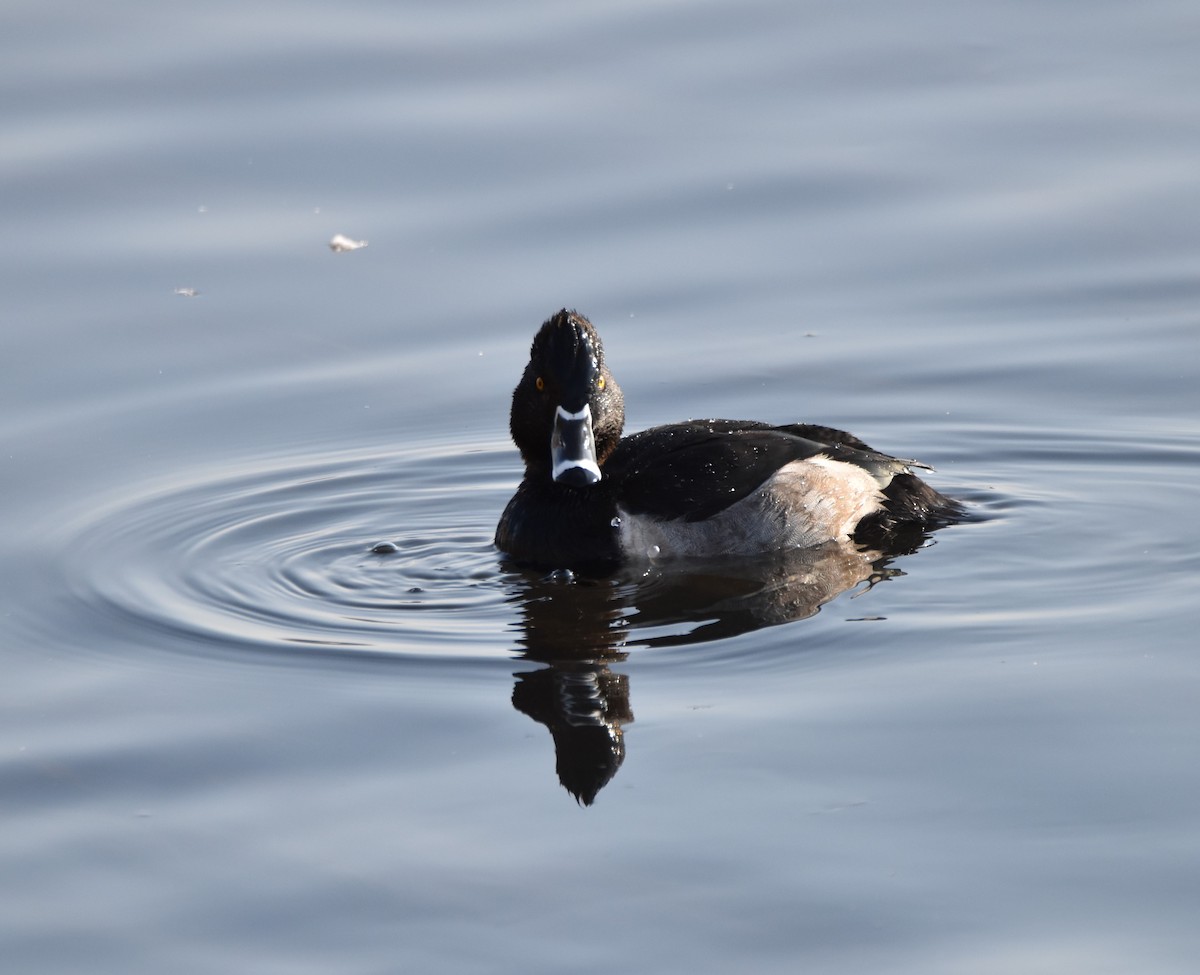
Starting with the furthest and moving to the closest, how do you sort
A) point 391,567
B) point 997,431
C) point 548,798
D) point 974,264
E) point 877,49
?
point 877,49
point 974,264
point 997,431
point 391,567
point 548,798

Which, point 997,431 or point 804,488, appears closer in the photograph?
point 804,488

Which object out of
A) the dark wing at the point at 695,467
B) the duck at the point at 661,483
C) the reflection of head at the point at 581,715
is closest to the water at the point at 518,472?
the reflection of head at the point at 581,715

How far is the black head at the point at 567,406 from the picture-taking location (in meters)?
8.95

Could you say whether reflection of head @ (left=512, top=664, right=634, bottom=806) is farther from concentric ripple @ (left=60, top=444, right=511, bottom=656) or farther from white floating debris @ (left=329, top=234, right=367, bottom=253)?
white floating debris @ (left=329, top=234, right=367, bottom=253)

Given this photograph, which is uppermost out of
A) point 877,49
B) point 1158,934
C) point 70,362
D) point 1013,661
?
point 877,49

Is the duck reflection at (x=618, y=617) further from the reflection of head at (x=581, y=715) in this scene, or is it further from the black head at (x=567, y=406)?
the black head at (x=567, y=406)

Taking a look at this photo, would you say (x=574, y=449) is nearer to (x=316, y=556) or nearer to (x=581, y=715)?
(x=316, y=556)

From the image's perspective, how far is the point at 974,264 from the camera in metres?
11.9

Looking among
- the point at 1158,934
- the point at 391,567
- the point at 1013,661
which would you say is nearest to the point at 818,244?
the point at 391,567

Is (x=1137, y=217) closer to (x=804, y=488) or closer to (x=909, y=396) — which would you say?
(x=909, y=396)

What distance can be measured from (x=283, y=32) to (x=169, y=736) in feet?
27.4

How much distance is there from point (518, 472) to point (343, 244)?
92.1 inches

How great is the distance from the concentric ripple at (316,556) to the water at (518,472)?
0.03 meters

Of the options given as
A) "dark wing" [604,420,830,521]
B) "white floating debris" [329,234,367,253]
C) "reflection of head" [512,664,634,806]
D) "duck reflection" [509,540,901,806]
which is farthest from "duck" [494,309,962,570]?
"white floating debris" [329,234,367,253]
